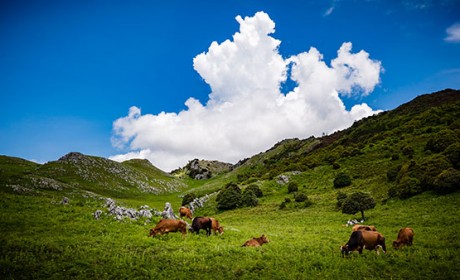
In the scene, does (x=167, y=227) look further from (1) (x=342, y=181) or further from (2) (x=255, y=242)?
(1) (x=342, y=181)

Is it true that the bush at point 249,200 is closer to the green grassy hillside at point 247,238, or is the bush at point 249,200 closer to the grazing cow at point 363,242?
the green grassy hillside at point 247,238

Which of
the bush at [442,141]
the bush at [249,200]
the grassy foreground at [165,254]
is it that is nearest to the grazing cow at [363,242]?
the grassy foreground at [165,254]

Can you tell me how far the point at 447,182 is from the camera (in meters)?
30.5

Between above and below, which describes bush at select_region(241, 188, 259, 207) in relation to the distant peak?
below

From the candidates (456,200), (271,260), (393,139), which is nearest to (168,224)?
(271,260)

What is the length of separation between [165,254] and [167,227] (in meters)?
4.11

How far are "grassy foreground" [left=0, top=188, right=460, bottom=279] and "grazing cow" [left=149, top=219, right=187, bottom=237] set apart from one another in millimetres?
589

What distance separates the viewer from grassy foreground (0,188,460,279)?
488 inches

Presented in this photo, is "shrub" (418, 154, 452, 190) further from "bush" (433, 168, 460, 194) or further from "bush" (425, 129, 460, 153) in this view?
"bush" (425, 129, 460, 153)

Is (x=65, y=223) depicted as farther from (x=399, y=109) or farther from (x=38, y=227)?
(x=399, y=109)

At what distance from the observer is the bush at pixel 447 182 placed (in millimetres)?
30181

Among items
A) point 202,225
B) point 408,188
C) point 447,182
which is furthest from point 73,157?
A: point 447,182

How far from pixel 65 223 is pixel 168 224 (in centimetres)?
681

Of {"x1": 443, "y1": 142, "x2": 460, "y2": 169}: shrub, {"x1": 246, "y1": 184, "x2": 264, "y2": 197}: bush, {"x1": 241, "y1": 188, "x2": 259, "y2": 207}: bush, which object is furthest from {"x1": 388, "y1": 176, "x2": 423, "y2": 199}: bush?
{"x1": 246, "y1": 184, "x2": 264, "y2": 197}: bush
